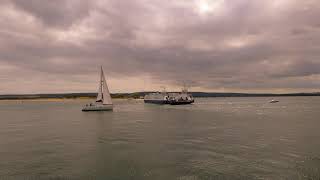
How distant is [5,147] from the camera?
34438 mm

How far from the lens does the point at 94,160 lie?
88.0ft

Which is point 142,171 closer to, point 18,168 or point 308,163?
point 18,168

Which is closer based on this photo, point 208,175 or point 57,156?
point 208,175

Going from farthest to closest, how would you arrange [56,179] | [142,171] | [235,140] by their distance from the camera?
1. [235,140]
2. [142,171]
3. [56,179]

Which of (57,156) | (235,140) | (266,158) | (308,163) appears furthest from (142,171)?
(235,140)

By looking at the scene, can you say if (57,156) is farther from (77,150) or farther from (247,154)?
(247,154)

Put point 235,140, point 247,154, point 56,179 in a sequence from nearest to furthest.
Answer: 1. point 56,179
2. point 247,154
3. point 235,140

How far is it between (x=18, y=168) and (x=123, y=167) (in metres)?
9.35

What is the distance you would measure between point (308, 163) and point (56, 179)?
863 inches

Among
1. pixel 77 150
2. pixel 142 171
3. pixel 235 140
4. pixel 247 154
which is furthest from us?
pixel 235 140

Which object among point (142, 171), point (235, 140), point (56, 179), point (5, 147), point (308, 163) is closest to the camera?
point (56, 179)

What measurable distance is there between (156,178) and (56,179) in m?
7.64

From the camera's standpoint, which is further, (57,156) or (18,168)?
(57,156)

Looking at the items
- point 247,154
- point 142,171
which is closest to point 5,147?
point 142,171
